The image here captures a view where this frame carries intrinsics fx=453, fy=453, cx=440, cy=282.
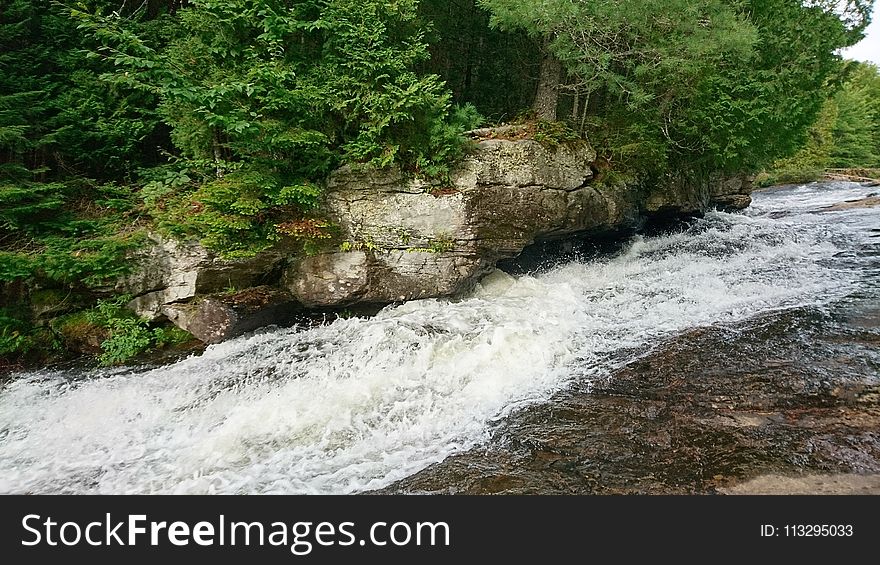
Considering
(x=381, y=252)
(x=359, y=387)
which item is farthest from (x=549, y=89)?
(x=359, y=387)

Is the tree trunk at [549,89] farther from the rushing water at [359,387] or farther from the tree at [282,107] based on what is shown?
the rushing water at [359,387]

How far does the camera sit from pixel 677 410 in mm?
4832

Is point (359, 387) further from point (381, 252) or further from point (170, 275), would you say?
point (170, 275)

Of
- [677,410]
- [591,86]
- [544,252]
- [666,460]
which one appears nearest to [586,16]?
[591,86]

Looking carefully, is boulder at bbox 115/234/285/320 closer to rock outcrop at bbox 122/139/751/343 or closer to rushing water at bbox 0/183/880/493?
rock outcrop at bbox 122/139/751/343

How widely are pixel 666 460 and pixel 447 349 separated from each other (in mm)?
3088

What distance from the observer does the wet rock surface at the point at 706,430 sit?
12.4ft

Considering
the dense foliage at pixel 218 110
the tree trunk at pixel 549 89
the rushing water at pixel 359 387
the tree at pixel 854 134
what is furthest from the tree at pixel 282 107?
the tree at pixel 854 134

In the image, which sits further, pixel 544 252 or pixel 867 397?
pixel 544 252

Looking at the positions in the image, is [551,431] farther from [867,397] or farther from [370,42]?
[370,42]

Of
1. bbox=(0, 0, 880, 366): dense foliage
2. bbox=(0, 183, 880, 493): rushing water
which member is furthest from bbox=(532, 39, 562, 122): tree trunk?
bbox=(0, 183, 880, 493): rushing water

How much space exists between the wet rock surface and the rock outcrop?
3.47 meters

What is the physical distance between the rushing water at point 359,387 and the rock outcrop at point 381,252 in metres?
0.49

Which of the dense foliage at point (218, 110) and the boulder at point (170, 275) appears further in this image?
the boulder at point (170, 275)
